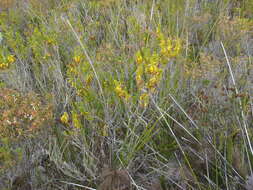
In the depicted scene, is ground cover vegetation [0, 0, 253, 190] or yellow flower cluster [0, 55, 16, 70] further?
yellow flower cluster [0, 55, 16, 70]

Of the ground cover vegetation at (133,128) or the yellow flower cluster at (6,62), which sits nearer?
the ground cover vegetation at (133,128)

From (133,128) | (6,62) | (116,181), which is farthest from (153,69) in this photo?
(6,62)

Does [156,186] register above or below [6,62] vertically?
below

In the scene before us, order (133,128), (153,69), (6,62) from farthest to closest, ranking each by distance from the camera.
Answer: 1. (6,62)
2. (133,128)
3. (153,69)

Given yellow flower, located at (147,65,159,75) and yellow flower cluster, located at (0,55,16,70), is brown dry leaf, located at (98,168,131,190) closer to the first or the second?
yellow flower, located at (147,65,159,75)

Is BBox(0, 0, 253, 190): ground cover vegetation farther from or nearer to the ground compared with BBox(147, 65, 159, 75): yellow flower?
nearer to the ground

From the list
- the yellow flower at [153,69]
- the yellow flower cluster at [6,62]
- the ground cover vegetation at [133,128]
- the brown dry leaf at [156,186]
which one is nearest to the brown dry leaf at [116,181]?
the ground cover vegetation at [133,128]

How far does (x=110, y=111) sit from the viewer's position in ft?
5.28

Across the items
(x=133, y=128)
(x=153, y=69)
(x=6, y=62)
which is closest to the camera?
(x=153, y=69)

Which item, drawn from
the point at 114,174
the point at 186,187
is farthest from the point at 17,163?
the point at 186,187

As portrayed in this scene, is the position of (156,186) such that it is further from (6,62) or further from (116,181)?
(6,62)

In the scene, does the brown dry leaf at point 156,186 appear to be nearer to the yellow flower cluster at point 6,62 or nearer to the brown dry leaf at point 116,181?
the brown dry leaf at point 116,181

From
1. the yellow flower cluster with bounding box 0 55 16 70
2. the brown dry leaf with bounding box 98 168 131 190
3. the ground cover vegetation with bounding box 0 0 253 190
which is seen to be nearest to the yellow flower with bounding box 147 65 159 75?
the ground cover vegetation with bounding box 0 0 253 190

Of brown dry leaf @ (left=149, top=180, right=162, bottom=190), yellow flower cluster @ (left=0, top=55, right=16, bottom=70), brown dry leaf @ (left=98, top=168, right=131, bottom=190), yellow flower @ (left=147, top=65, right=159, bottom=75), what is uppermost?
yellow flower @ (left=147, top=65, right=159, bottom=75)
